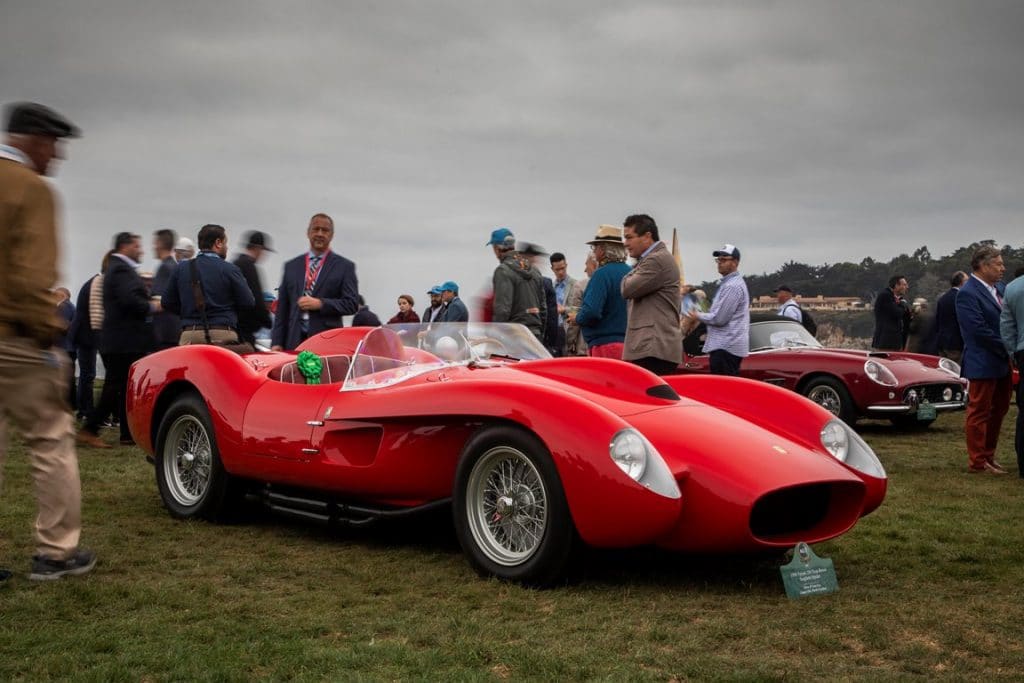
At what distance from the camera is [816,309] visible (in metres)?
22.2

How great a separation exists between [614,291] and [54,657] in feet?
16.7

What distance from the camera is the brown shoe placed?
9766 millimetres

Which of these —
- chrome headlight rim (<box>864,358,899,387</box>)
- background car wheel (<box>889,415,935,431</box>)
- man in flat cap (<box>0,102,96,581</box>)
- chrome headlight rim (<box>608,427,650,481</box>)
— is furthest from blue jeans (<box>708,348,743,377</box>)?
man in flat cap (<box>0,102,96,581</box>)

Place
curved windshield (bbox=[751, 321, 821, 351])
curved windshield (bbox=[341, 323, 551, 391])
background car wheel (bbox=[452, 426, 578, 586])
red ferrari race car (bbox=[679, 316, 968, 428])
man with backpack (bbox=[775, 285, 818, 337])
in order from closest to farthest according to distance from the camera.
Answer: background car wheel (bbox=[452, 426, 578, 586]), curved windshield (bbox=[341, 323, 551, 391]), red ferrari race car (bbox=[679, 316, 968, 428]), curved windshield (bbox=[751, 321, 821, 351]), man with backpack (bbox=[775, 285, 818, 337])

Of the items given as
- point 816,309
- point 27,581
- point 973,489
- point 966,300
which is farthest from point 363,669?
point 816,309

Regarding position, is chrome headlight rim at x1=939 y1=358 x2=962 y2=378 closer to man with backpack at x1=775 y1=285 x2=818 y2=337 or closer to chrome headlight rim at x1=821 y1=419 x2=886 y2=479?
man with backpack at x1=775 y1=285 x2=818 y2=337

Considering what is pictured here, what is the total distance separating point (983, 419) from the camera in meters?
8.56

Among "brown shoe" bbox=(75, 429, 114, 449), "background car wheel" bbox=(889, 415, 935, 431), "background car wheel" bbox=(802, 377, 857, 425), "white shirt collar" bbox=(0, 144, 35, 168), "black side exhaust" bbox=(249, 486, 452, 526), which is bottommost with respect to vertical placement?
"brown shoe" bbox=(75, 429, 114, 449)

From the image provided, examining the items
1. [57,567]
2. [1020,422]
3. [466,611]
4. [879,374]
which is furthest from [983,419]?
[57,567]

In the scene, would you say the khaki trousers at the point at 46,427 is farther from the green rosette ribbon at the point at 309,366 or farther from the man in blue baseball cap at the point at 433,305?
the man in blue baseball cap at the point at 433,305

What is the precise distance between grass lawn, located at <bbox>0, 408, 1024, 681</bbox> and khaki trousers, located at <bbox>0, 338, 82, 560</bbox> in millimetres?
244

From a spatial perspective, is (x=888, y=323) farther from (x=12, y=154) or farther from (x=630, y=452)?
(x=12, y=154)

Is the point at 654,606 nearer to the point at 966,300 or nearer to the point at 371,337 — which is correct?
the point at 371,337

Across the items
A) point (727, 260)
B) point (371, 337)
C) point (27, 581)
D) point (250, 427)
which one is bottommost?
point (27, 581)
